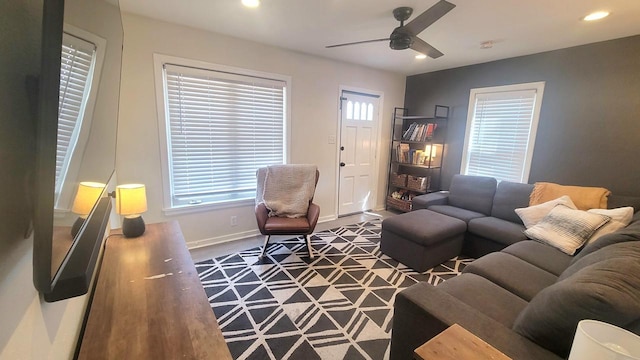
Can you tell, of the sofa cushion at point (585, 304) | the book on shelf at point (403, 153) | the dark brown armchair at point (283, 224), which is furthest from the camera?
the book on shelf at point (403, 153)

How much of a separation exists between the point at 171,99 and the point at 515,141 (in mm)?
4219

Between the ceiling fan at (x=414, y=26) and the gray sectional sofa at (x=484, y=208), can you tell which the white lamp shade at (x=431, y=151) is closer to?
the gray sectional sofa at (x=484, y=208)

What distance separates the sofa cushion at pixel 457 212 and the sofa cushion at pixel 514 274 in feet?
3.53

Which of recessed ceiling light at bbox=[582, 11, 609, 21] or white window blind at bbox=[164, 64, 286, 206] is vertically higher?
recessed ceiling light at bbox=[582, 11, 609, 21]

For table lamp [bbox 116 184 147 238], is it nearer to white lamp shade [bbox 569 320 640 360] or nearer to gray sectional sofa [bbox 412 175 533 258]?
white lamp shade [bbox 569 320 640 360]

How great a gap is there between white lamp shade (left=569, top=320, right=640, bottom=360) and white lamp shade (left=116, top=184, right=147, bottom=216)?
2.30 metres

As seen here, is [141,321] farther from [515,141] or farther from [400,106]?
[400,106]

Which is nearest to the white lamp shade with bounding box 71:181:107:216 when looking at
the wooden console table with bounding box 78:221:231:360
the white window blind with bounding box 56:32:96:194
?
the white window blind with bounding box 56:32:96:194

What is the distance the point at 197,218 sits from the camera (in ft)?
9.88

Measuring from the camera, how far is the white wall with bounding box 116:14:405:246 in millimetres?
2500

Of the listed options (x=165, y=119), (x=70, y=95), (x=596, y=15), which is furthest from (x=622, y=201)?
(x=165, y=119)

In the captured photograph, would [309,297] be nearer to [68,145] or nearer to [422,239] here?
[422,239]

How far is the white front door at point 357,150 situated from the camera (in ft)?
13.3

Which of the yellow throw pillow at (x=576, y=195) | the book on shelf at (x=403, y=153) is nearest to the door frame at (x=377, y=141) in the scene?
the book on shelf at (x=403, y=153)
